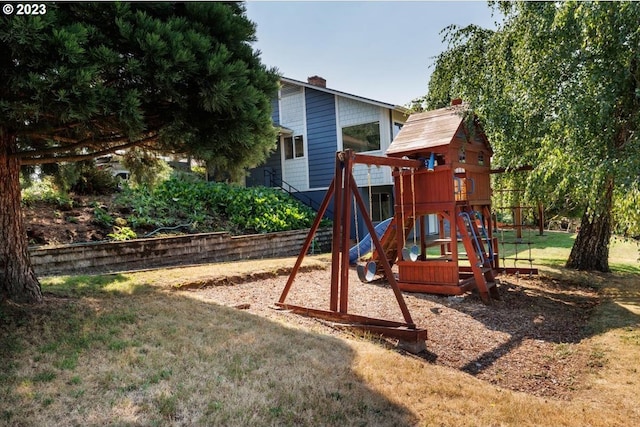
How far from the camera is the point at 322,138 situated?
1611 centimetres

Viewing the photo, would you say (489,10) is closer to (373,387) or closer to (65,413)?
(373,387)

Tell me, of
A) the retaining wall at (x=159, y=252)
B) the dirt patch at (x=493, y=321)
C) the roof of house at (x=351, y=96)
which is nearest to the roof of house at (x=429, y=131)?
the dirt patch at (x=493, y=321)

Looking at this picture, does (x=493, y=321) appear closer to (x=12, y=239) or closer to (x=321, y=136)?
(x=12, y=239)

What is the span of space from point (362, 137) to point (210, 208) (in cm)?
644

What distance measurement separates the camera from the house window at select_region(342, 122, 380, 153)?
A: 15.0 metres

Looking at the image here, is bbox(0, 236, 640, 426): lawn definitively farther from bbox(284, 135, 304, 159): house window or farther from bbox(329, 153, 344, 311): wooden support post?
bbox(284, 135, 304, 159): house window

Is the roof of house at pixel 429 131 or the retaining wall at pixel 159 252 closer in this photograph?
the retaining wall at pixel 159 252

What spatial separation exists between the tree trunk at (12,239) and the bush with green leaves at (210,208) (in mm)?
5012

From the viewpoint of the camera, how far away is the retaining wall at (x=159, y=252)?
6.94m

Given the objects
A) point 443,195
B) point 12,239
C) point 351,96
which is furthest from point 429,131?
point 351,96

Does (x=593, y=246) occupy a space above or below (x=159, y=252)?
below

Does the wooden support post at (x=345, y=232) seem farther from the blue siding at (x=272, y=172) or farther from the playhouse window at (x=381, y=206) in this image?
the blue siding at (x=272, y=172)

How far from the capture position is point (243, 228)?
12.0m

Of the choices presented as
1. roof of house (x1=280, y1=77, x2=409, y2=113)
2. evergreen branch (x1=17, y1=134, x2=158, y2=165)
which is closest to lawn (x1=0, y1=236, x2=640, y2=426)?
evergreen branch (x1=17, y1=134, x2=158, y2=165)
